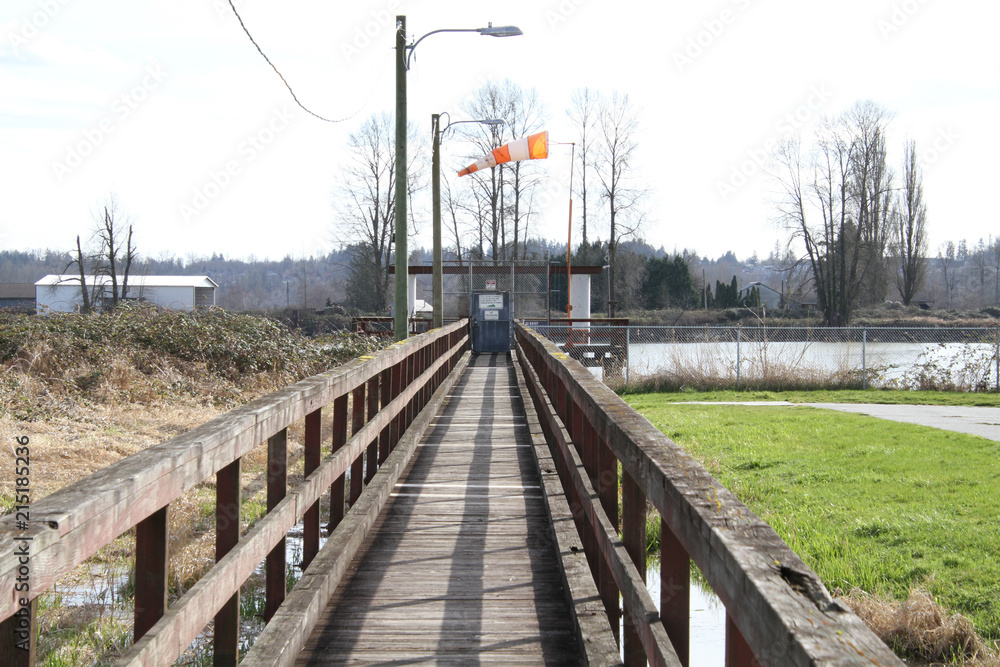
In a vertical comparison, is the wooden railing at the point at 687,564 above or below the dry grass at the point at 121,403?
above

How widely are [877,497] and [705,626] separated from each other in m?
3.02

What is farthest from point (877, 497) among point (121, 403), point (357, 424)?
point (121, 403)

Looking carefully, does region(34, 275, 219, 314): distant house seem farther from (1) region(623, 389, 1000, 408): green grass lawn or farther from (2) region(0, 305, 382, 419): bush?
(1) region(623, 389, 1000, 408): green grass lawn

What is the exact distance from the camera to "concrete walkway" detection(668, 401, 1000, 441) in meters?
12.7

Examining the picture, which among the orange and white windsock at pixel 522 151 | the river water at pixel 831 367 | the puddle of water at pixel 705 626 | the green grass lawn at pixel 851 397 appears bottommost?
the puddle of water at pixel 705 626

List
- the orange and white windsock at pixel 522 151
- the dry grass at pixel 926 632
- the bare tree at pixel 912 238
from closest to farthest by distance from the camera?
the dry grass at pixel 926 632 → the orange and white windsock at pixel 522 151 → the bare tree at pixel 912 238

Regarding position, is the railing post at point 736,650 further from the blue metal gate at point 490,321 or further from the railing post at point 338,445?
the blue metal gate at point 490,321

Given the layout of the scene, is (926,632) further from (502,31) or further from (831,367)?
(831,367)

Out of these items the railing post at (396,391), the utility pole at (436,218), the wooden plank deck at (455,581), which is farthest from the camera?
the utility pole at (436,218)

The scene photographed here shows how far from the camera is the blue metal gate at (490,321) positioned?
2342 cm

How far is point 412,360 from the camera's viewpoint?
839cm

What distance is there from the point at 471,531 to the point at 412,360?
3335 mm

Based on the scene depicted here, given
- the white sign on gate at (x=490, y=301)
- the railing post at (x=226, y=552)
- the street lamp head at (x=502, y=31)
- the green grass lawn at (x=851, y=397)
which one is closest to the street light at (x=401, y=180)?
the street lamp head at (x=502, y=31)

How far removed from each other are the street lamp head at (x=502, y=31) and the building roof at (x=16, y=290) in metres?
94.5
